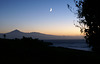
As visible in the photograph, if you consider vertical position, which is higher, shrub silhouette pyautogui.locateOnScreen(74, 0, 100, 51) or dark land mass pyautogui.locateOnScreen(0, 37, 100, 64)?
shrub silhouette pyautogui.locateOnScreen(74, 0, 100, 51)

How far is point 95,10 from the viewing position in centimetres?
1212

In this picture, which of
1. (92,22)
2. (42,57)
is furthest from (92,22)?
(42,57)

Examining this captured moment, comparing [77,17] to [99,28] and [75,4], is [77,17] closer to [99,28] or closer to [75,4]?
[75,4]

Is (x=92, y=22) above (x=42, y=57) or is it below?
above

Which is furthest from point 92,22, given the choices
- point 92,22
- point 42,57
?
point 42,57

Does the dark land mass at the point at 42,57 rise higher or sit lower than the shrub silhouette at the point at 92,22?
lower

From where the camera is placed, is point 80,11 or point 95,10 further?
point 80,11

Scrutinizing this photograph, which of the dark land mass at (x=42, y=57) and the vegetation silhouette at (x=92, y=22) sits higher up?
the vegetation silhouette at (x=92, y=22)

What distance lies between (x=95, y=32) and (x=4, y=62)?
12355 mm

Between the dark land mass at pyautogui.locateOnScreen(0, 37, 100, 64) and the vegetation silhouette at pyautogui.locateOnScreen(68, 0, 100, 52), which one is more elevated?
the vegetation silhouette at pyautogui.locateOnScreen(68, 0, 100, 52)

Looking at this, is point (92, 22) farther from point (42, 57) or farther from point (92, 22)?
point (42, 57)

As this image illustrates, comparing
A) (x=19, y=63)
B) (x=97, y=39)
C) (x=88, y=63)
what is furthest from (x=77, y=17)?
(x=19, y=63)

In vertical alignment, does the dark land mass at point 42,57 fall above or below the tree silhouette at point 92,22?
below

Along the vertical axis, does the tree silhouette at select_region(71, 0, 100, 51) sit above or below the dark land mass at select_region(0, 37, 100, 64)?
above
